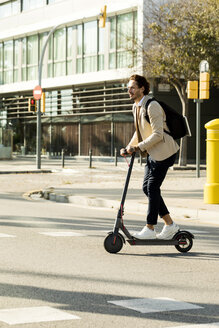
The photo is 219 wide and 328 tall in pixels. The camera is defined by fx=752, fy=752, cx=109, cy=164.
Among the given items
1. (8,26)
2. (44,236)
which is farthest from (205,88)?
(8,26)

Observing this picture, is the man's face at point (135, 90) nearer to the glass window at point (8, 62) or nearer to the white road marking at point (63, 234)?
the white road marking at point (63, 234)

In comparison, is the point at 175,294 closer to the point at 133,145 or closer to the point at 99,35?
the point at 133,145

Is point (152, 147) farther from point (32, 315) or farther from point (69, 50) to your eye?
point (69, 50)


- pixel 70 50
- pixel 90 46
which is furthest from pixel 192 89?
pixel 70 50

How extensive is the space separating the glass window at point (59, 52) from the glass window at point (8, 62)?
5.67 m

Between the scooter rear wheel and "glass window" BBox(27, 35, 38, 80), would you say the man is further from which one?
"glass window" BBox(27, 35, 38, 80)

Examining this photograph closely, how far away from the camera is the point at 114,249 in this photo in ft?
27.6

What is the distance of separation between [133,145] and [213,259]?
159 cm

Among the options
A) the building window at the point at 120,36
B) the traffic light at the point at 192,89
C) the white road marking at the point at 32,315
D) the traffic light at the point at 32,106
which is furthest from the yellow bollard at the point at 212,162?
the building window at the point at 120,36

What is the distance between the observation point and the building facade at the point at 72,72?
4306 centimetres

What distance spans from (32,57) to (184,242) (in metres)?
44.2

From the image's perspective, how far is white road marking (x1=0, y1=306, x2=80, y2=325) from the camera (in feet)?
17.0

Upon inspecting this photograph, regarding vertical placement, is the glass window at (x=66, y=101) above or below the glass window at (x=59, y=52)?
below

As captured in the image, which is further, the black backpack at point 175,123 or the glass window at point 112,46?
the glass window at point 112,46
